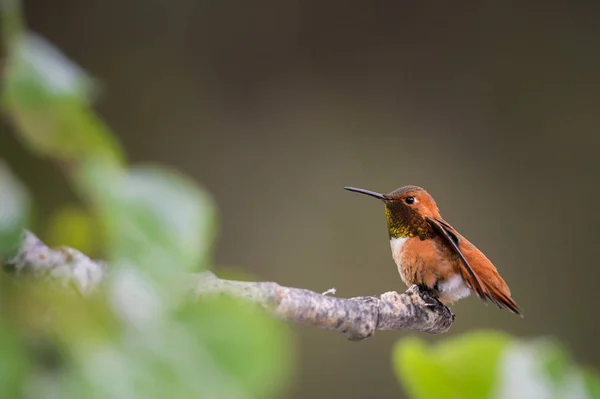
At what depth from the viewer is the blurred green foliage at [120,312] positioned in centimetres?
6

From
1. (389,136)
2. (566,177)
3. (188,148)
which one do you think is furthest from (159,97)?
(566,177)

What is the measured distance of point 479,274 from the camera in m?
0.73

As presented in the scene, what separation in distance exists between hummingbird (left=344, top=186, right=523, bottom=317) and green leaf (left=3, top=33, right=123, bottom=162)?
629 millimetres

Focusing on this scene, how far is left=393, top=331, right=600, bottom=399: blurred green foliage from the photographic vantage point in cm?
7

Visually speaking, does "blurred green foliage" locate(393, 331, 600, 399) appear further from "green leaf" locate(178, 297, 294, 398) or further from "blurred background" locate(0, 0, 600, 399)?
"blurred background" locate(0, 0, 600, 399)

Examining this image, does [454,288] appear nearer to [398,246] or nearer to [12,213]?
[398,246]

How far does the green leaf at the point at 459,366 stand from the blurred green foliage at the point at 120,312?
1.0 inches

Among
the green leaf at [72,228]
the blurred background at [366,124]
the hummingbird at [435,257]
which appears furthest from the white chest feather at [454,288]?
the blurred background at [366,124]

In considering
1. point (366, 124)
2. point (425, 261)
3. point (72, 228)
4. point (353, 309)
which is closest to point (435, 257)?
point (425, 261)

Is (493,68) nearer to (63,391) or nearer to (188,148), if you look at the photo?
(188,148)

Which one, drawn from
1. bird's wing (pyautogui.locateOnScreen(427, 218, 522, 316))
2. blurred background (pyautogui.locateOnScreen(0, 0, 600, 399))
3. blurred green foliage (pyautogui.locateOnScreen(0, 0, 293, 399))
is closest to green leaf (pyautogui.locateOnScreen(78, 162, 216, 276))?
blurred green foliage (pyautogui.locateOnScreen(0, 0, 293, 399))

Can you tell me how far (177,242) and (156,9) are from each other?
6.76 ft

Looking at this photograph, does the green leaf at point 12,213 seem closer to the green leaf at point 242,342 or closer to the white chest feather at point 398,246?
the green leaf at point 242,342

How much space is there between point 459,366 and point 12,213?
Answer: 54 mm
